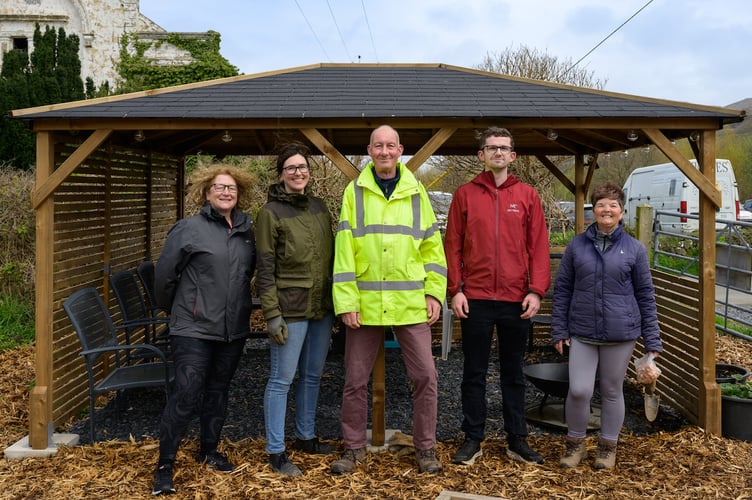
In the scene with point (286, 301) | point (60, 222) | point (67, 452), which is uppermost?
point (60, 222)

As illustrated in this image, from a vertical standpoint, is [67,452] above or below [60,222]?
below

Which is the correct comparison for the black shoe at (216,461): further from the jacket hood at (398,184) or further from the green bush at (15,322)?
the green bush at (15,322)

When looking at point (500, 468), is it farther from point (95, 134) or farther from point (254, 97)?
point (95, 134)

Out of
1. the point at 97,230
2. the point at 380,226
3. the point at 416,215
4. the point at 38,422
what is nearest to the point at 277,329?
the point at 380,226

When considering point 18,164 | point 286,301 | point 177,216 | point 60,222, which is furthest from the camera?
point 18,164

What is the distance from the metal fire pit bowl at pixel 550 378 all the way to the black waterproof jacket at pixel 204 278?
2298 millimetres

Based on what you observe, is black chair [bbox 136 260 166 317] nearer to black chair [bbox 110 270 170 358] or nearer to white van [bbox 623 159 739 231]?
black chair [bbox 110 270 170 358]

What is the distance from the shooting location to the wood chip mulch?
3.62 meters

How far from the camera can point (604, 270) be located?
12.2 feet

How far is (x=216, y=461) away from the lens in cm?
390

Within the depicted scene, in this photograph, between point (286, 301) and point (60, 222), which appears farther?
point (60, 222)

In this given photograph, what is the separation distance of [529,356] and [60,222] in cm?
493

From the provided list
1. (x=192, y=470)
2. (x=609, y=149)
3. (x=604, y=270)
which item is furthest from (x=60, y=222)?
(x=609, y=149)

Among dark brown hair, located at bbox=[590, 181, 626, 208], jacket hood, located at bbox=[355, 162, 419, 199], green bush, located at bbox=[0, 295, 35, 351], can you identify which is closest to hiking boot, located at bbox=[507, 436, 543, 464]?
dark brown hair, located at bbox=[590, 181, 626, 208]
